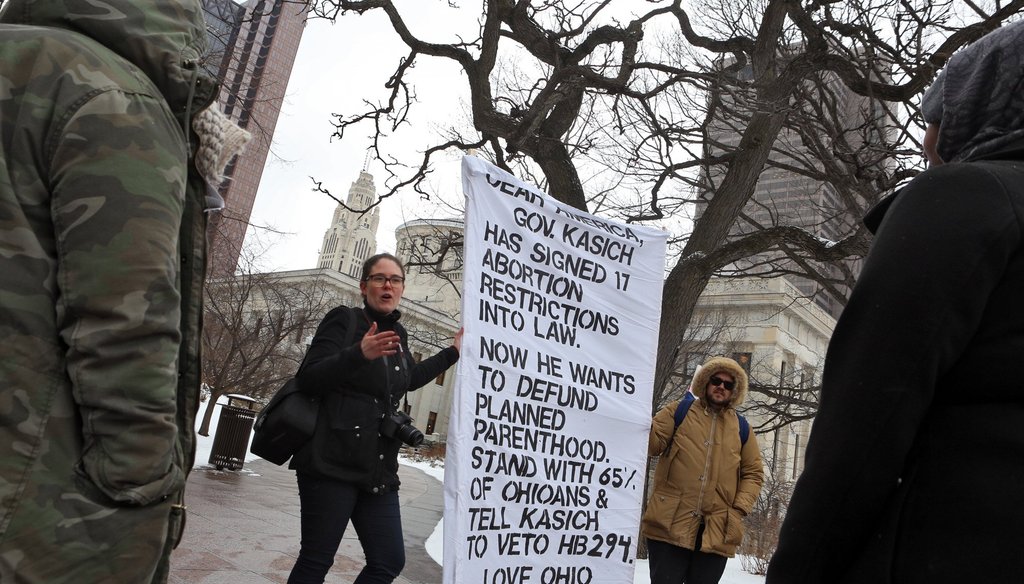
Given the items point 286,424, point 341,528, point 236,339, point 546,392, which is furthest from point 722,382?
point 236,339

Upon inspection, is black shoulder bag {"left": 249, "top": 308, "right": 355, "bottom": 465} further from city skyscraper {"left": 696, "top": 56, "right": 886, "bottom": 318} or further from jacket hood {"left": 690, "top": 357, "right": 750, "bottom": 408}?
city skyscraper {"left": 696, "top": 56, "right": 886, "bottom": 318}

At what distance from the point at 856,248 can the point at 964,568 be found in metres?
9.08

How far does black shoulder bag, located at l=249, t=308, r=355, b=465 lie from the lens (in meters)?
3.62

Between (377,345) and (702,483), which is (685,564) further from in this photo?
(377,345)

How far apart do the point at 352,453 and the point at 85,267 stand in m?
2.16

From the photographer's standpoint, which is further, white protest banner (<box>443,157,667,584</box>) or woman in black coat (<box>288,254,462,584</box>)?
white protest banner (<box>443,157,667,584</box>)

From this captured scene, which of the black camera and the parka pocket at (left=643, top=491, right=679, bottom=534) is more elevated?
the black camera

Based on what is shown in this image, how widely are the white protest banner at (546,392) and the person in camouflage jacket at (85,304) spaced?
7.82ft

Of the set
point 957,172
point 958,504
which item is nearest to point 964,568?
point 958,504

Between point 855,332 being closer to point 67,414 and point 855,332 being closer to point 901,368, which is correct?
point 901,368

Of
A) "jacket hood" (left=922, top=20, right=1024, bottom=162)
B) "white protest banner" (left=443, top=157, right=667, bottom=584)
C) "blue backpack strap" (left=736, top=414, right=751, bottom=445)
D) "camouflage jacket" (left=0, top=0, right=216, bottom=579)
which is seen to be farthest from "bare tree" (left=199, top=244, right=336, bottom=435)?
"jacket hood" (left=922, top=20, right=1024, bottom=162)

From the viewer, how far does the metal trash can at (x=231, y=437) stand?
12055 millimetres

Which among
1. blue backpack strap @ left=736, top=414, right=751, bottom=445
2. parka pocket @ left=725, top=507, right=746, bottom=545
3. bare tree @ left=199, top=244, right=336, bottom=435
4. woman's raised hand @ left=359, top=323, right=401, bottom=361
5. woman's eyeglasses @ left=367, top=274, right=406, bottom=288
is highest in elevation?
bare tree @ left=199, top=244, right=336, bottom=435

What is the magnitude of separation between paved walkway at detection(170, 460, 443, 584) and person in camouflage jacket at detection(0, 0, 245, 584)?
3.79m
